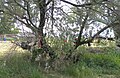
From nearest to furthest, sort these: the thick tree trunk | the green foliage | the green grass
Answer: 1. the green foliage
2. the green grass
3. the thick tree trunk

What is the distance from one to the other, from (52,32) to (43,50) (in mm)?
736

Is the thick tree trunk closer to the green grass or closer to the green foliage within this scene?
the green grass

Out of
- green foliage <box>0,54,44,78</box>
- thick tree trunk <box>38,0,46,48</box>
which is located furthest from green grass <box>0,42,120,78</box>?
thick tree trunk <box>38,0,46,48</box>

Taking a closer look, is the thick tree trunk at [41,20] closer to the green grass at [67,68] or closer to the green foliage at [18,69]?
the green grass at [67,68]

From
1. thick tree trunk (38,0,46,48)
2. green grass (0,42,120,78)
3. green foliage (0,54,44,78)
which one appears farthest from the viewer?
thick tree trunk (38,0,46,48)

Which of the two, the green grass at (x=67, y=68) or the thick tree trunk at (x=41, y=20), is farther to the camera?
the thick tree trunk at (x=41, y=20)

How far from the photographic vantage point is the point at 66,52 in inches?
308

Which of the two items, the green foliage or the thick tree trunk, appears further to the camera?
the thick tree trunk

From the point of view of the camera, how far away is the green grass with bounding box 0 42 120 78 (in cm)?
726

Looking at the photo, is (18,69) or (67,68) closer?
(18,69)

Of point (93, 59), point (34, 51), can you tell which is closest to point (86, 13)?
point (34, 51)

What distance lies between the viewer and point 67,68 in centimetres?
830

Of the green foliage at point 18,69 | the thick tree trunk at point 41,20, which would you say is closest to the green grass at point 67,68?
the green foliage at point 18,69

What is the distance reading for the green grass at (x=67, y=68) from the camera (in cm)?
726
